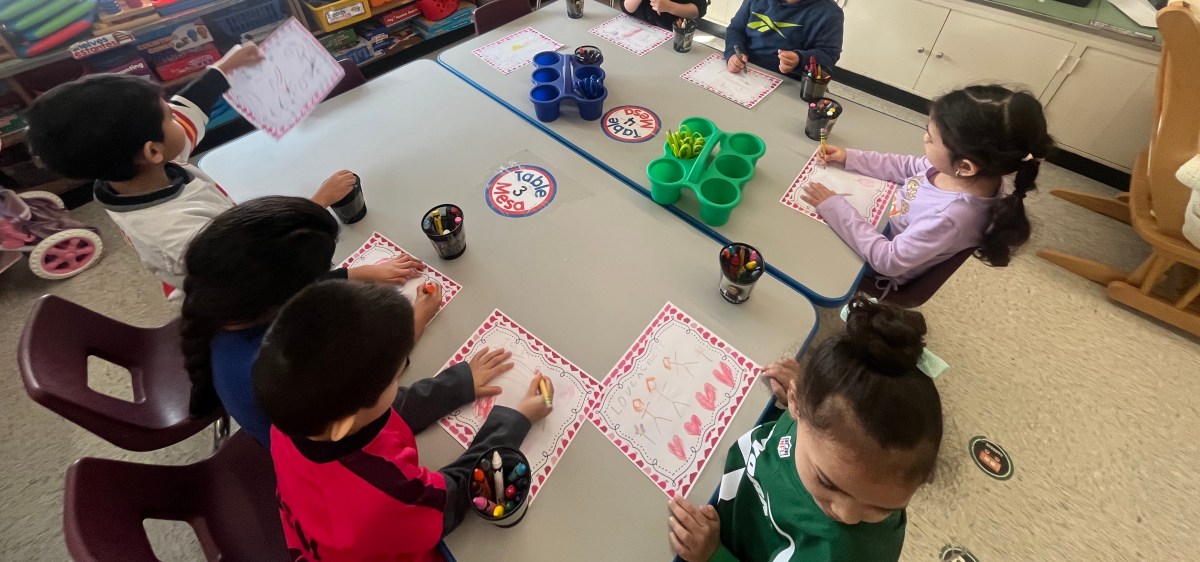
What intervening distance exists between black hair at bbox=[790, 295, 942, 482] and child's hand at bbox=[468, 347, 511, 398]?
0.54 metres

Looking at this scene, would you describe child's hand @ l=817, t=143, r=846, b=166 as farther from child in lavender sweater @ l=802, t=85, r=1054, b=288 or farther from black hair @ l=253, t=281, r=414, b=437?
black hair @ l=253, t=281, r=414, b=437

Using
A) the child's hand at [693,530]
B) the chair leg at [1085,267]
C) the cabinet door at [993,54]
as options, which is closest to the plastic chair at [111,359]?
the child's hand at [693,530]

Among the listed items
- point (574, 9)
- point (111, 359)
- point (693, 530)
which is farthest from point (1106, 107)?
point (111, 359)

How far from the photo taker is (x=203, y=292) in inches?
30.9

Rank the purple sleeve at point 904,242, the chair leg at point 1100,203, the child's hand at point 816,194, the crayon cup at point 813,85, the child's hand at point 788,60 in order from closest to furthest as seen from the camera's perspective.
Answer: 1. the purple sleeve at point 904,242
2. the child's hand at point 816,194
3. the crayon cup at point 813,85
4. the child's hand at point 788,60
5. the chair leg at point 1100,203

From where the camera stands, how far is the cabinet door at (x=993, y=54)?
2.15 meters

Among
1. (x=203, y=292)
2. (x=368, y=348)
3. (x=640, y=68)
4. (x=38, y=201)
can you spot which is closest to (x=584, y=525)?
(x=368, y=348)

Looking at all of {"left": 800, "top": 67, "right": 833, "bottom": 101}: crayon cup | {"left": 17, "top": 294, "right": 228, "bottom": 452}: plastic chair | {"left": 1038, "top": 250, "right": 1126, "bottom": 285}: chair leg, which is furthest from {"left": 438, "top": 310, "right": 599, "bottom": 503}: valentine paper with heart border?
{"left": 1038, "top": 250, "right": 1126, "bottom": 285}: chair leg

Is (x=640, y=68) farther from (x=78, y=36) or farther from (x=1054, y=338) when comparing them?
(x=78, y=36)

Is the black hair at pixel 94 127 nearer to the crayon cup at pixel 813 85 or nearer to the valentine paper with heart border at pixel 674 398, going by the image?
the valentine paper with heart border at pixel 674 398

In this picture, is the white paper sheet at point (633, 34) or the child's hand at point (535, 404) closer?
the child's hand at point (535, 404)

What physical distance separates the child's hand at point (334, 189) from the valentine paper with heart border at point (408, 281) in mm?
110

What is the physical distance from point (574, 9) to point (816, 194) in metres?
1.21

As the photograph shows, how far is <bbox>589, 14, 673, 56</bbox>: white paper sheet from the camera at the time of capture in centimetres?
174
